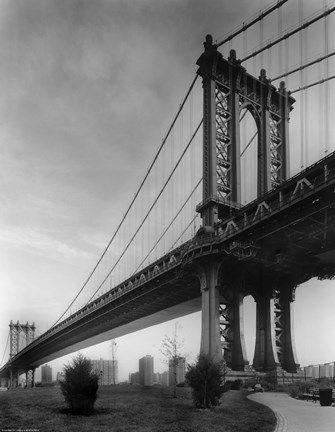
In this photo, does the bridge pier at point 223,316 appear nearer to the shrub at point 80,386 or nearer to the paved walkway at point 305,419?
the paved walkway at point 305,419

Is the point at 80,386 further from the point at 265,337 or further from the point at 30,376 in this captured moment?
the point at 30,376

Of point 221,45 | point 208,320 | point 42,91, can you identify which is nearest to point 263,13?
point 221,45

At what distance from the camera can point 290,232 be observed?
139 feet

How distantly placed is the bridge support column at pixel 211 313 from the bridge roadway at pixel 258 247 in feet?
4.84

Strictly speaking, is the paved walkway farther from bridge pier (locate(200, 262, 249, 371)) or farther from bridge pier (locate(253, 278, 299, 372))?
bridge pier (locate(253, 278, 299, 372))

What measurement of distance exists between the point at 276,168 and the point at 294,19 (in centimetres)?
1678

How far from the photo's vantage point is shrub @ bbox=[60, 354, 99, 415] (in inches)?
806

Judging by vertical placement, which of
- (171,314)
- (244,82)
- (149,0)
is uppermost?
(244,82)

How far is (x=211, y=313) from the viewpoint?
4759cm

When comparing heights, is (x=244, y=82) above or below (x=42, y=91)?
above

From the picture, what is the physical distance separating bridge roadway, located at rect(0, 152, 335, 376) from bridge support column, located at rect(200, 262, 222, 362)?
1.48 metres

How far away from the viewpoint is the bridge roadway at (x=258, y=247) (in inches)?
1460

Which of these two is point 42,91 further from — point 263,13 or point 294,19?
point 294,19

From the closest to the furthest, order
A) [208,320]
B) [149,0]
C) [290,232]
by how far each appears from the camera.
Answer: [149,0]
[290,232]
[208,320]
